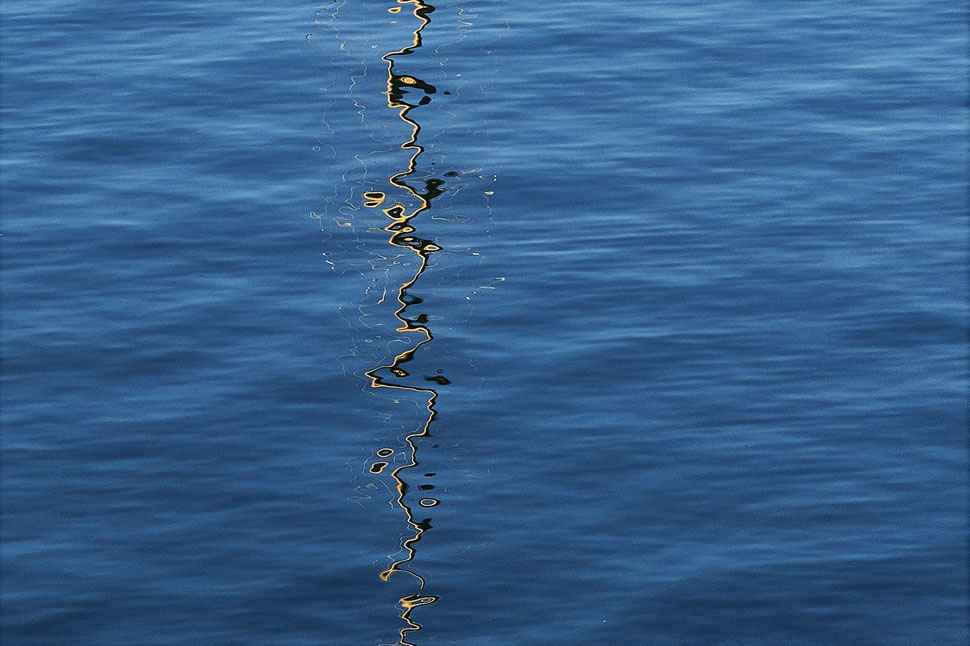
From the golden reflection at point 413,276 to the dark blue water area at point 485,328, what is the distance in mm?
72

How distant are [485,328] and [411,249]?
9.19ft

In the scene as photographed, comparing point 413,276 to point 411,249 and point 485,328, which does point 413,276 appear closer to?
point 411,249

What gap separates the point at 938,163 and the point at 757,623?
12.7 m

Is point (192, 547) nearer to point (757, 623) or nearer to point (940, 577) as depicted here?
point (757, 623)

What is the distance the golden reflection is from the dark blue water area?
0.24 ft

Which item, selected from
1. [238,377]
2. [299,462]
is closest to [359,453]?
[299,462]

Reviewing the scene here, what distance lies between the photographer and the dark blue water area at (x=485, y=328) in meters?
21.7

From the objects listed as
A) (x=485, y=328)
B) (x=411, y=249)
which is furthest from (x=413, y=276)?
(x=485, y=328)

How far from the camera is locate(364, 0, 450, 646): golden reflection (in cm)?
2217

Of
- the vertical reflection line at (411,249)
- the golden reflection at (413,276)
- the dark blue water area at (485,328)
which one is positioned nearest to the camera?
the dark blue water area at (485,328)

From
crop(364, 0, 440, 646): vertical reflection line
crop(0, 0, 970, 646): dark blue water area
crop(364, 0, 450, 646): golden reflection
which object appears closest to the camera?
crop(0, 0, 970, 646): dark blue water area

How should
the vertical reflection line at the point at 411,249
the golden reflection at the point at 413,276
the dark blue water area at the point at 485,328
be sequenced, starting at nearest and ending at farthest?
the dark blue water area at the point at 485,328, the vertical reflection line at the point at 411,249, the golden reflection at the point at 413,276

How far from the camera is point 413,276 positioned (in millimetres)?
28391

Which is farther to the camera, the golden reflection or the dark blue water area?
the golden reflection
